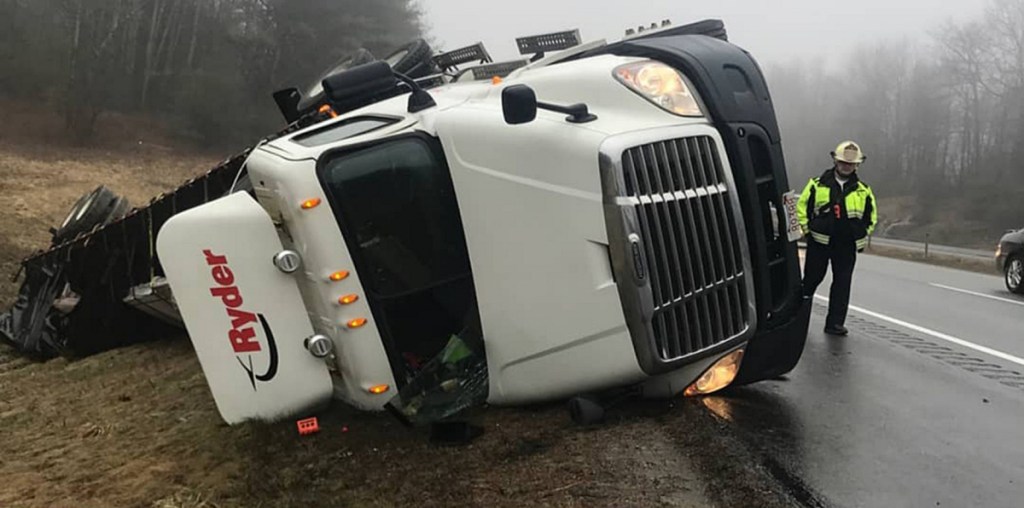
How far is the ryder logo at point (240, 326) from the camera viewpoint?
12.9 feet

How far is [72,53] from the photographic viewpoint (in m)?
29.7

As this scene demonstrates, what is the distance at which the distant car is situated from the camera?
1173 centimetres

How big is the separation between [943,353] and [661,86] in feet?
13.1

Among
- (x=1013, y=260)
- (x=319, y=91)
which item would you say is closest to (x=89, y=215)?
(x=319, y=91)

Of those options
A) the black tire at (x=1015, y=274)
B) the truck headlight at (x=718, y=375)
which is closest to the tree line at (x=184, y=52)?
the black tire at (x=1015, y=274)

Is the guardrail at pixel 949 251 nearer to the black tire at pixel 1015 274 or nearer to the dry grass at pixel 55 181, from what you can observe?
the black tire at pixel 1015 274

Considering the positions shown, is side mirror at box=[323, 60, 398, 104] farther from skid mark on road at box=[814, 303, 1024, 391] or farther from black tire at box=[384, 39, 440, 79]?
skid mark on road at box=[814, 303, 1024, 391]

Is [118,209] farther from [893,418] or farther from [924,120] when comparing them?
[924,120]

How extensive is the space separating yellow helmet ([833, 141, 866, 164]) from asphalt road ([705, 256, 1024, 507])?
1455 millimetres

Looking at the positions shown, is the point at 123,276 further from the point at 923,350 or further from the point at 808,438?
the point at 923,350

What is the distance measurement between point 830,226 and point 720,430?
2880 millimetres

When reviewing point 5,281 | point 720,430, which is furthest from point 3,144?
point 720,430

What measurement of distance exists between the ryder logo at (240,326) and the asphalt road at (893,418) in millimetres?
2375

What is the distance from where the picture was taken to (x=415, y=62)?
6.96 m
